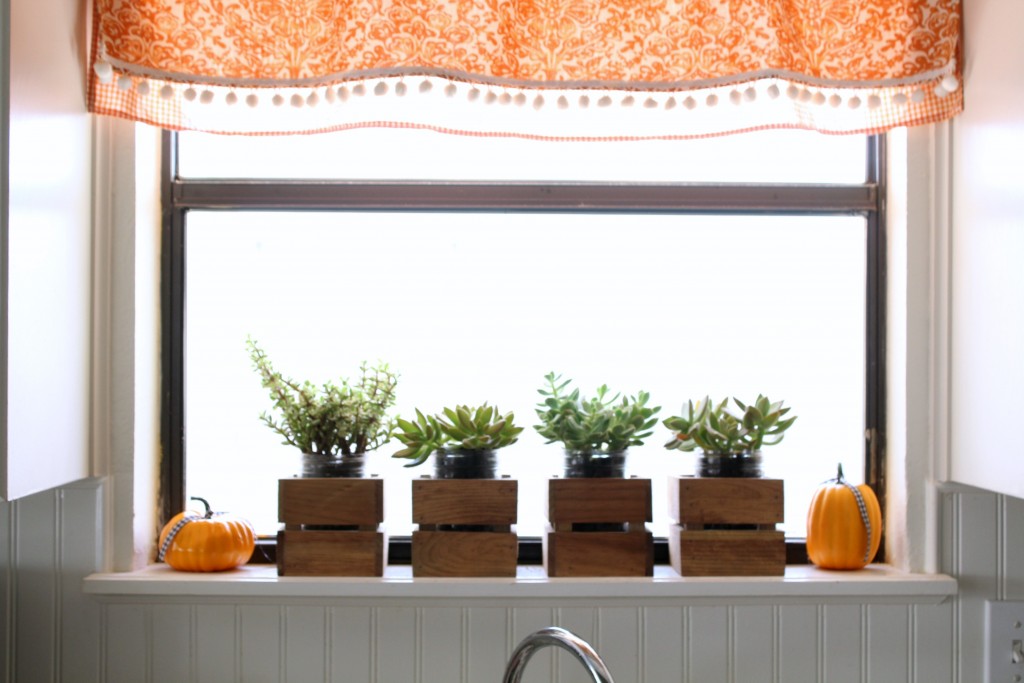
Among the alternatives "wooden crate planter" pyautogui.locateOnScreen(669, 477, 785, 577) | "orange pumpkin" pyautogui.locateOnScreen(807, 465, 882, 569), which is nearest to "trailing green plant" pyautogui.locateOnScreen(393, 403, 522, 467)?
"wooden crate planter" pyautogui.locateOnScreen(669, 477, 785, 577)

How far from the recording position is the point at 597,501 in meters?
1.62

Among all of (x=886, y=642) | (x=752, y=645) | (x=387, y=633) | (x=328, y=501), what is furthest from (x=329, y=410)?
(x=886, y=642)

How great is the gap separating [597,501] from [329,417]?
477 millimetres

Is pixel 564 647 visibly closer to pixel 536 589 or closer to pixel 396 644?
pixel 536 589

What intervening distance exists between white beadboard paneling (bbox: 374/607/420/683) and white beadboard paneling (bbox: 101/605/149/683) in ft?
1.08

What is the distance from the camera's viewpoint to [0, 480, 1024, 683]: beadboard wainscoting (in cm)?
163

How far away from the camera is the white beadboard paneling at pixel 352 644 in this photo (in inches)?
64.4

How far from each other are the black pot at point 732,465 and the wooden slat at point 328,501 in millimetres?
566

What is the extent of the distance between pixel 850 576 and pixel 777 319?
48cm

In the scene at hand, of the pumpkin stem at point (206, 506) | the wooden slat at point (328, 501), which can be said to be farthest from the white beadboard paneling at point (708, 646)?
the wooden slat at point (328, 501)

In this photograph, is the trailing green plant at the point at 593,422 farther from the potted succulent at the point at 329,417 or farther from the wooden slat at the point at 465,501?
the potted succulent at the point at 329,417

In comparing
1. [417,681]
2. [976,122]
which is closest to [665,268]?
[976,122]

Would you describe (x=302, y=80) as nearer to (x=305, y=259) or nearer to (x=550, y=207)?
(x=305, y=259)

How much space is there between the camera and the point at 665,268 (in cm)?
181
